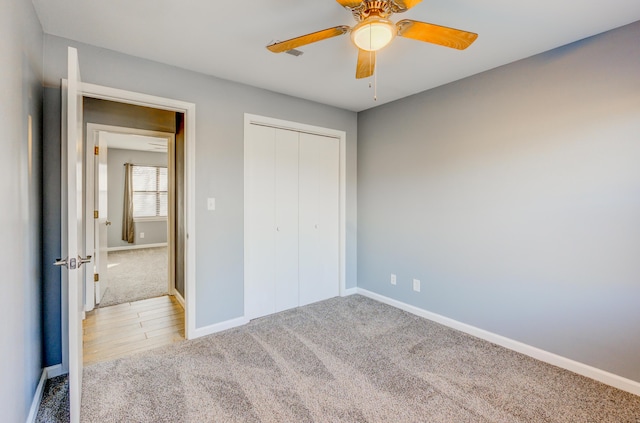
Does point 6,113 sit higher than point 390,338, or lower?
higher

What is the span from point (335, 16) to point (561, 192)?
206cm

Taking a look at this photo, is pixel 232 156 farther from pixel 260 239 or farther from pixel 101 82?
pixel 101 82

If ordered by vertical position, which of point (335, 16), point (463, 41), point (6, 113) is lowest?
point (6, 113)

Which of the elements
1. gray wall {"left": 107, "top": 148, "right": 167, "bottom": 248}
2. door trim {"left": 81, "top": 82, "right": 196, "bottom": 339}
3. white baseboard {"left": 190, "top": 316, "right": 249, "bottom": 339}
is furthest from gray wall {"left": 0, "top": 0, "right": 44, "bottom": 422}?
gray wall {"left": 107, "top": 148, "right": 167, "bottom": 248}

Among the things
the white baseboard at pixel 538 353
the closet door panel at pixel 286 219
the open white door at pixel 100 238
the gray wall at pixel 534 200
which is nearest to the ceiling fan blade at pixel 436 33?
the gray wall at pixel 534 200

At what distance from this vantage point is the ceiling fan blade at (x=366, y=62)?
1773mm

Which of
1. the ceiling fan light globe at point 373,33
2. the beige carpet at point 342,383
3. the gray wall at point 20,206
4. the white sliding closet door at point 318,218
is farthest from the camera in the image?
the white sliding closet door at point 318,218

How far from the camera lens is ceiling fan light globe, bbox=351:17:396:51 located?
4.58 feet

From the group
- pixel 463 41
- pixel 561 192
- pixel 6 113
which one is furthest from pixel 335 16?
pixel 561 192

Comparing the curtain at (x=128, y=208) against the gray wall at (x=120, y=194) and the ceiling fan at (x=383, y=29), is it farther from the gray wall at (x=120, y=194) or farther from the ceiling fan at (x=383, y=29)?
the ceiling fan at (x=383, y=29)

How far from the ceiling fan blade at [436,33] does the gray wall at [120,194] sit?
760 centimetres

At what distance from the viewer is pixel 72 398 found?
153 cm

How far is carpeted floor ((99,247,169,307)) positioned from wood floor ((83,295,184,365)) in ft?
0.99

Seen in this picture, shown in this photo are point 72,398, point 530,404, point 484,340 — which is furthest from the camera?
point 484,340
